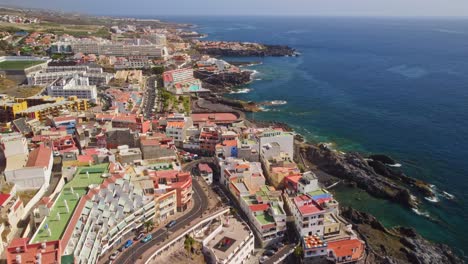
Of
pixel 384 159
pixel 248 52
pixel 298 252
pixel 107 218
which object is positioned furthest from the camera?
pixel 248 52

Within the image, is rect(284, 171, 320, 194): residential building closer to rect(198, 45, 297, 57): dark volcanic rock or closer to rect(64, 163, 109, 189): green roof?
rect(64, 163, 109, 189): green roof

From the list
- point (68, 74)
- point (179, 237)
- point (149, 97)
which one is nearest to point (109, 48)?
point (68, 74)

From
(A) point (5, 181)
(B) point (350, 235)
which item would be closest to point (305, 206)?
(B) point (350, 235)

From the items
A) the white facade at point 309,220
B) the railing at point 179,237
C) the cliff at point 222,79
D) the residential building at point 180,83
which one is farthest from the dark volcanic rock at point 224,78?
the white facade at point 309,220

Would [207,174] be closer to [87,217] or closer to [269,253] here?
[269,253]

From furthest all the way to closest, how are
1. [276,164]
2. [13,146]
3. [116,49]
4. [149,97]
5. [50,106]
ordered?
[116,49], [149,97], [50,106], [276,164], [13,146]

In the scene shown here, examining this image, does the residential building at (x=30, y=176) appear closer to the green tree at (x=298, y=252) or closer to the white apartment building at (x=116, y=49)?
the green tree at (x=298, y=252)

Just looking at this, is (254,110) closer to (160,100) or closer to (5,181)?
(160,100)
